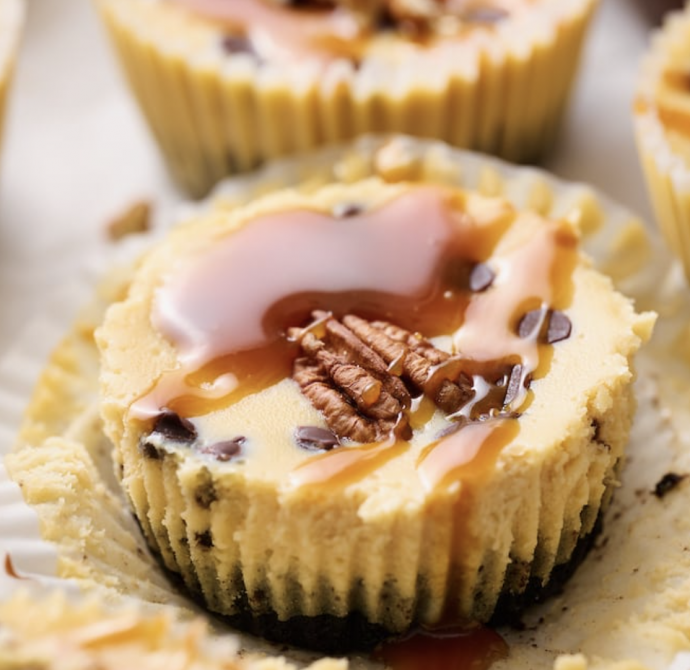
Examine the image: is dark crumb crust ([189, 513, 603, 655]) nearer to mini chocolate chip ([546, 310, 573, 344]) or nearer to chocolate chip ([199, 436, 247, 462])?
chocolate chip ([199, 436, 247, 462])

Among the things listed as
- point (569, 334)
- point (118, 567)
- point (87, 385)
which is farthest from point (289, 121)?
point (118, 567)

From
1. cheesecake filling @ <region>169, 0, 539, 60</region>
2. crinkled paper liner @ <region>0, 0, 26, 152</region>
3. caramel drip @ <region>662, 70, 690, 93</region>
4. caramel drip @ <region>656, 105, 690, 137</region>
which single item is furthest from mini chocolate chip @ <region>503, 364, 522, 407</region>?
crinkled paper liner @ <region>0, 0, 26, 152</region>

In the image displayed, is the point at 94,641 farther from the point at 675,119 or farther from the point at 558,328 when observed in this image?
the point at 675,119

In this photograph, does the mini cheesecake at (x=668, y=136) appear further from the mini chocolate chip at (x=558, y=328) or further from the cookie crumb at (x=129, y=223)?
the cookie crumb at (x=129, y=223)

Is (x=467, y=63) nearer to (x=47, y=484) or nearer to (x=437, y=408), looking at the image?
(x=437, y=408)

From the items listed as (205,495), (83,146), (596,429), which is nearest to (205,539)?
(205,495)

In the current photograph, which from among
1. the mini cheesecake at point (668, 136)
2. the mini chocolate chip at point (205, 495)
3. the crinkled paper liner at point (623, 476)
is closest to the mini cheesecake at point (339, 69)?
the crinkled paper liner at point (623, 476)
